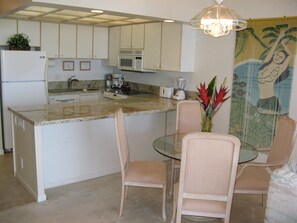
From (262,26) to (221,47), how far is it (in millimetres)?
678

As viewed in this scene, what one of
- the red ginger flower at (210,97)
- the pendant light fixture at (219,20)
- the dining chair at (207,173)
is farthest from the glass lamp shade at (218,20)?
the dining chair at (207,173)

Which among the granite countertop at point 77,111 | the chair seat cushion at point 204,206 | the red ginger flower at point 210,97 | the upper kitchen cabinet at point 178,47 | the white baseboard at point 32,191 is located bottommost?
the white baseboard at point 32,191

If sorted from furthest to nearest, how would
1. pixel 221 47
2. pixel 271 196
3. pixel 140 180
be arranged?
pixel 221 47, pixel 140 180, pixel 271 196

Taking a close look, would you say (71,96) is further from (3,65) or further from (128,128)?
(128,128)

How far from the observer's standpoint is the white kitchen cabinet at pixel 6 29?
4910 millimetres

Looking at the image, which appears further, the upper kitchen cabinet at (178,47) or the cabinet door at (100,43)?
the cabinet door at (100,43)

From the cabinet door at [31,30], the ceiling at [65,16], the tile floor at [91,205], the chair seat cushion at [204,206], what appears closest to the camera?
the chair seat cushion at [204,206]

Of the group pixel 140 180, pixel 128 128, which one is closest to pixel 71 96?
pixel 128 128

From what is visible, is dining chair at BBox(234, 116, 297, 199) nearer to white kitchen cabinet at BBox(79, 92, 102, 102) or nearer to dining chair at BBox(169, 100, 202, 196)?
dining chair at BBox(169, 100, 202, 196)

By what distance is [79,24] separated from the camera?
5695 mm

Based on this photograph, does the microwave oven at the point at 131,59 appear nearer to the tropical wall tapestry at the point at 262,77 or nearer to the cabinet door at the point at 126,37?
the cabinet door at the point at 126,37

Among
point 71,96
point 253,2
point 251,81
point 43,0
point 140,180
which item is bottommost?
point 140,180

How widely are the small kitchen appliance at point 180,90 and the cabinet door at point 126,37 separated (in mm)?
1244

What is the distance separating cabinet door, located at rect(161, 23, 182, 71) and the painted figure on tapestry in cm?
129
